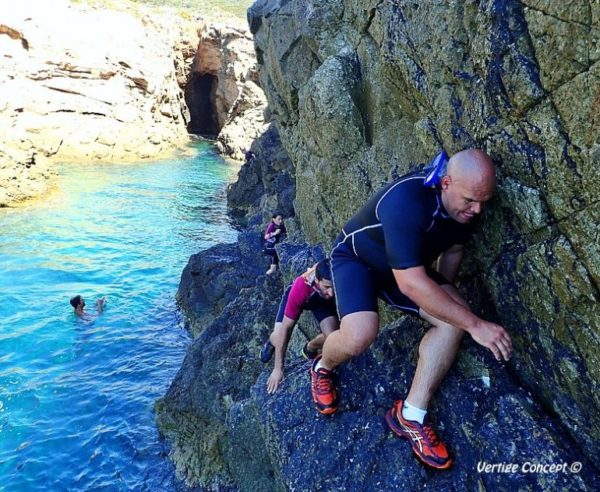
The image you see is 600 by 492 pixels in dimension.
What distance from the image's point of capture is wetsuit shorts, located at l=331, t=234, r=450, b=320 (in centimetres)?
554

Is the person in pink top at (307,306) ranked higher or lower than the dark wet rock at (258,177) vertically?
higher

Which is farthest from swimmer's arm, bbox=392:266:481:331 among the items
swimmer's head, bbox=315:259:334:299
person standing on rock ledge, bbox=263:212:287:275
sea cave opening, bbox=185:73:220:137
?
sea cave opening, bbox=185:73:220:137

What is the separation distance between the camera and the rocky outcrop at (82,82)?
42.0 m

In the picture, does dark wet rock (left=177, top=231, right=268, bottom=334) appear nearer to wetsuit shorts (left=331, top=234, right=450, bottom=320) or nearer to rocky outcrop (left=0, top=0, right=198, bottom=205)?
wetsuit shorts (left=331, top=234, right=450, bottom=320)

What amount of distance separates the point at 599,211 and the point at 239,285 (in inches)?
516

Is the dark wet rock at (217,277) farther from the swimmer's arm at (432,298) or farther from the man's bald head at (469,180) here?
the man's bald head at (469,180)

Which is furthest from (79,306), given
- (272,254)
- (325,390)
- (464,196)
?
(464,196)

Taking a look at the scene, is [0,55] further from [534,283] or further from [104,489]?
[534,283]

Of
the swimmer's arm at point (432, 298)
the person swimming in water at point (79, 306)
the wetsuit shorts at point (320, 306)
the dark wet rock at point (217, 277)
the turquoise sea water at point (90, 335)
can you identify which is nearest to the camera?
the swimmer's arm at point (432, 298)

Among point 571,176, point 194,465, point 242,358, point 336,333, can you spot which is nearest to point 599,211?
point 571,176

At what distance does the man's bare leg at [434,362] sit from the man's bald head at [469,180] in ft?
3.61

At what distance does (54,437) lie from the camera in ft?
37.4

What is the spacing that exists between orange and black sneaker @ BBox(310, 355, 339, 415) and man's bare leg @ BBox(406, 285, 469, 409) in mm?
957

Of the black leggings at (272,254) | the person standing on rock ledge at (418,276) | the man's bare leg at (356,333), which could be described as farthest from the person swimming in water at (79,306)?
the man's bare leg at (356,333)
